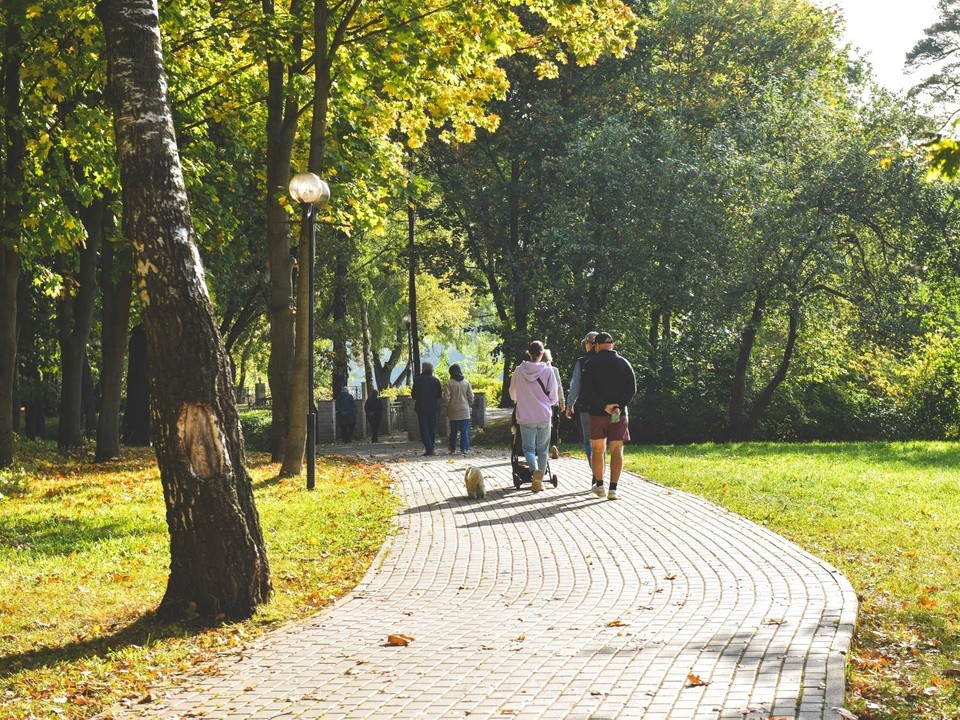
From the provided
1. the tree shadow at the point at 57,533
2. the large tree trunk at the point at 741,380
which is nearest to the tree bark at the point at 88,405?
the large tree trunk at the point at 741,380

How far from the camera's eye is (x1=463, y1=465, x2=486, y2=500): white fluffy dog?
47.4 feet

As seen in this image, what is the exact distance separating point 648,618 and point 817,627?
3.58ft

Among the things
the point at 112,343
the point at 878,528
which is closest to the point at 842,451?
the point at 878,528

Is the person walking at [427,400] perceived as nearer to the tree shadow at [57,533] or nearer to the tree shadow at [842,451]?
the tree shadow at [842,451]

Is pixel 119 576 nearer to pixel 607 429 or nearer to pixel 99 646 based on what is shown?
pixel 99 646

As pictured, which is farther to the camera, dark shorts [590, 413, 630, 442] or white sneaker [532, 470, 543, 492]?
white sneaker [532, 470, 543, 492]

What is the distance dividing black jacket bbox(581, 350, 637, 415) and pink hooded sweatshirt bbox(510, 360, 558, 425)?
0.98 m

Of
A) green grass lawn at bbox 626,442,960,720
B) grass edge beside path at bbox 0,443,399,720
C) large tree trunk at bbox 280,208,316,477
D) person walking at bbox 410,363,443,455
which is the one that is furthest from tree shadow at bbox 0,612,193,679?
person walking at bbox 410,363,443,455

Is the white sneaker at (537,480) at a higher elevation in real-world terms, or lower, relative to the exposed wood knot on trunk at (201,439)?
lower

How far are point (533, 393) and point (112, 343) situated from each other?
10.0 meters

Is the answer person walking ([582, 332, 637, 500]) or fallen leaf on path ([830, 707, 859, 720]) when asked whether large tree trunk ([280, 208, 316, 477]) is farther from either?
fallen leaf on path ([830, 707, 859, 720])

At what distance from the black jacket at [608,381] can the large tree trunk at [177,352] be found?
282 inches

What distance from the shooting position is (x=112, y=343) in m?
21.6

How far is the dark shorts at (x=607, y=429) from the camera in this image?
14219 millimetres
